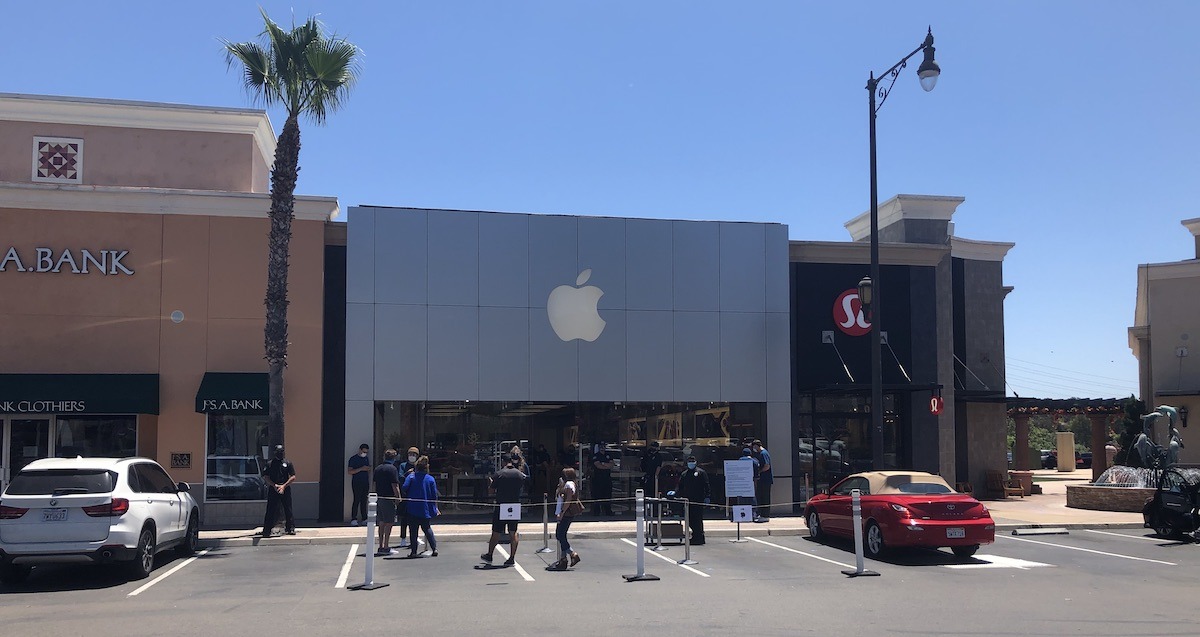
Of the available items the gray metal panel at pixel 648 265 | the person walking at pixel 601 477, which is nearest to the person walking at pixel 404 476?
the person walking at pixel 601 477

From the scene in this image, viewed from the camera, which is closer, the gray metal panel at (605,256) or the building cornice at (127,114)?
the building cornice at (127,114)

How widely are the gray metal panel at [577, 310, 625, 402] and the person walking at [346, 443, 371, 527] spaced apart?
207 inches

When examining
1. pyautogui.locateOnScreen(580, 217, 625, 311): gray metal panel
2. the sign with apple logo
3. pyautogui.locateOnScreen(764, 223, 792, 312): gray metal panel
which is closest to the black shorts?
the sign with apple logo

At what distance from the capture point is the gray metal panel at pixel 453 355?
2222 cm

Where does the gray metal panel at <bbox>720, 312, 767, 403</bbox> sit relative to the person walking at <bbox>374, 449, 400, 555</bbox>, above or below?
above

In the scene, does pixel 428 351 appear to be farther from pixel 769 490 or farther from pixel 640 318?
pixel 769 490

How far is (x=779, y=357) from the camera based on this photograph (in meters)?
24.1

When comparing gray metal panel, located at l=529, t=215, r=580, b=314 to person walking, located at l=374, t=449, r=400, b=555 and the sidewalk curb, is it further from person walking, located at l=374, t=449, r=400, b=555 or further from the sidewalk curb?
person walking, located at l=374, t=449, r=400, b=555

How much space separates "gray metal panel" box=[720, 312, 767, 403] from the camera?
936 inches

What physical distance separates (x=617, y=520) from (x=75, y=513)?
12052mm

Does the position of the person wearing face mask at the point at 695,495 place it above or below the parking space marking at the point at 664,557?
above

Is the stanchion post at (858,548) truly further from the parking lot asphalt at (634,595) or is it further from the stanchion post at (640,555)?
the stanchion post at (640,555)

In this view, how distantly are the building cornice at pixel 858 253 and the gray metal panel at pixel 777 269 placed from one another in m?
0.29

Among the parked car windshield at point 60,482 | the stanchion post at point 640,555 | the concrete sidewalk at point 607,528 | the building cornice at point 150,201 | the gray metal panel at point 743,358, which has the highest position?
the building cornice at point 150,201
